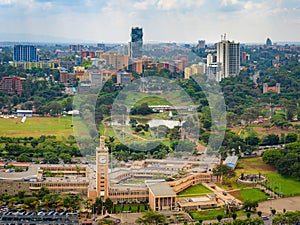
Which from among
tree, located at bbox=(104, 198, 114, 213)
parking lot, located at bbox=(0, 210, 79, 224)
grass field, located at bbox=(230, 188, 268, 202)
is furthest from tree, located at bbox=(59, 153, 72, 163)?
parking lot, located at bbox=(0, 210, 79, 224)

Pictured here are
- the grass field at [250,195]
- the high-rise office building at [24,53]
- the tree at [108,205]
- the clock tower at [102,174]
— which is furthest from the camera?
the high-rise office building at [24,53]

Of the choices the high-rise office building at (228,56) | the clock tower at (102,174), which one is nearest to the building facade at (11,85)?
the high-rise office building at (228,56)

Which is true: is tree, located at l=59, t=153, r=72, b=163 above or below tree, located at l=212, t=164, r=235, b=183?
below

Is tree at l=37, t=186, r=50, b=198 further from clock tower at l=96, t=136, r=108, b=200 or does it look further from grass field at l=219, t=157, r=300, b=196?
grass field at l=219, t=157, r=300, b=196

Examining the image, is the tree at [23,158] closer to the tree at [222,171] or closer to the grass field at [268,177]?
the tree at [222,171]

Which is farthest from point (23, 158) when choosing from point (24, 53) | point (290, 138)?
point (24, 53)

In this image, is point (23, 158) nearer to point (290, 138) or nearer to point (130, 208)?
point (130, 208)
